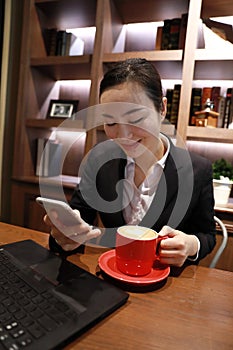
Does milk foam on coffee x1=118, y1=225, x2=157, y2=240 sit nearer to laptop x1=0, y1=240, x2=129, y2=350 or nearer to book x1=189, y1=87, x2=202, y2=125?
laptop x1=0, y1=240, x2=129, y2=350

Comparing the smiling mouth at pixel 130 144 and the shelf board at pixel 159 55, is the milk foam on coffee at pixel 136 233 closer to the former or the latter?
the smiling mouth at pixel 130 144

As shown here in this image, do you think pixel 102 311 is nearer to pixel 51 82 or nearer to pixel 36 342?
pixel 36 342

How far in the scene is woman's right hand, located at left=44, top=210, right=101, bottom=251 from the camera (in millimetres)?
681

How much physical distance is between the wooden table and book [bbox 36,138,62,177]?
1576 millimetres

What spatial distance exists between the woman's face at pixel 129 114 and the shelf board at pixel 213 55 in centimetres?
92

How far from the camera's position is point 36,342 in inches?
15.7

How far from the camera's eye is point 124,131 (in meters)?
0.90

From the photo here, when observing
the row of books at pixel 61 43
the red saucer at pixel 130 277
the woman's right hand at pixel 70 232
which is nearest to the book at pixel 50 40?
the row of books at pixel 61 43

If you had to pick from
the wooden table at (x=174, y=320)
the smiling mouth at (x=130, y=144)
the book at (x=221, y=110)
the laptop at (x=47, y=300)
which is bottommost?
the wooden table at (x=174, y=320)

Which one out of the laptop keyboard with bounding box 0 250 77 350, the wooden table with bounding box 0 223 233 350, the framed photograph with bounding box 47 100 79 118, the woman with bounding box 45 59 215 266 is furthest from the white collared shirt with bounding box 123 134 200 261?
the framed photograph with bounding box 47 100 79 118

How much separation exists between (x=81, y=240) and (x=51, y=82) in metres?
1.95

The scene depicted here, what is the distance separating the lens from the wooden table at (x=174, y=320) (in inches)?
17.4

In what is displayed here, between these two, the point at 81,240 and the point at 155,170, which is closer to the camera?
the point at 81,240

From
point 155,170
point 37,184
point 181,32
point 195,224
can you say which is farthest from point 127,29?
point 195,224
